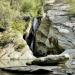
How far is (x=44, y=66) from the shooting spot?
17.1 metres

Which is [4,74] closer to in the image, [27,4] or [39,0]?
[27,4]

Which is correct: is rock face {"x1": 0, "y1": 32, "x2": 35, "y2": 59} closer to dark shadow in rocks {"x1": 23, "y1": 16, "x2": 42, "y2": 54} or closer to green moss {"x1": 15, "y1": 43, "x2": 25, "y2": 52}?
green moss {"x1": 15, "y1": 43, "x2": 25, "y2": 52}

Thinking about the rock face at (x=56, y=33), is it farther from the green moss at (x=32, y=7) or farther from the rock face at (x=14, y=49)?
the rock face at (x=14, y=49)

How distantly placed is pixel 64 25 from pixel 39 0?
18.4 feet

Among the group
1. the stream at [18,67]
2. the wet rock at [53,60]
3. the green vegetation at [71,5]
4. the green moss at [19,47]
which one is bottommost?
the stream at [18,67]

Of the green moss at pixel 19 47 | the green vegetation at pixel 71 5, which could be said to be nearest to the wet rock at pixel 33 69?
the green moss at pixel 19 47

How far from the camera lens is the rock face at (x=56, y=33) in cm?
2270

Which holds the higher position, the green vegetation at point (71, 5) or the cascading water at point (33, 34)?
the green vegetation at point (71, 5)

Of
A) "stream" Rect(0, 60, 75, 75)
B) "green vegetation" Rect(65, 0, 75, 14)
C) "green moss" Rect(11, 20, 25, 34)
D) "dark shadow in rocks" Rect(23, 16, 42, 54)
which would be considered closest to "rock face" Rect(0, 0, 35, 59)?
"green moss" Rect(11, 20, 25, 34)

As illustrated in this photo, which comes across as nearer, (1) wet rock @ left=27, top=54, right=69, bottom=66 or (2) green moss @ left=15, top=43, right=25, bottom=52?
(1) wet rock @ left=27, top=54, right=69, bottom=66

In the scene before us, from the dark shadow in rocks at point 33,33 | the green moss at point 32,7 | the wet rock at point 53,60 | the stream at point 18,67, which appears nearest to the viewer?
the stream at point 18,67

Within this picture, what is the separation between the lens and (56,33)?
2398 cm

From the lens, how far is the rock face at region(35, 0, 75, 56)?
74.5ft

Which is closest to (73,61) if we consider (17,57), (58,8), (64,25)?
(17,57)
